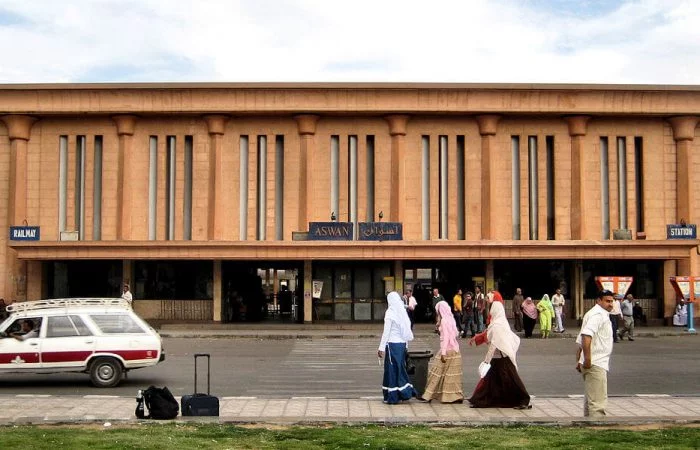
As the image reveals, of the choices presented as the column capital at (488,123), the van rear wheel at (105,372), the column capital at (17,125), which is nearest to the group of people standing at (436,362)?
the van rear wheel at (105,372)

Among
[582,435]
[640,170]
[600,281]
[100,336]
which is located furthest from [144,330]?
[640,170]

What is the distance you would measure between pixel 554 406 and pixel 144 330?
8041 millimetres

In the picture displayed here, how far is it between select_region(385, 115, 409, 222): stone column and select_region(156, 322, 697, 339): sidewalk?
194 inches

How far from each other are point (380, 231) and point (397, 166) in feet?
11.2

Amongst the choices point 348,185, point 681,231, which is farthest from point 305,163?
point 681,231

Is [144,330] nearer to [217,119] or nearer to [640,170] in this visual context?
[217,119]

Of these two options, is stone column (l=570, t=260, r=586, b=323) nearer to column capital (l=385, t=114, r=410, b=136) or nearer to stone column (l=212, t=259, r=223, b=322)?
column capital (l=385, t=114, r=410, b=136)

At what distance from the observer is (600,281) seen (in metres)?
35.1

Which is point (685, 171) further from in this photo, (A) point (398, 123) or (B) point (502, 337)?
(B) point (502, 337)

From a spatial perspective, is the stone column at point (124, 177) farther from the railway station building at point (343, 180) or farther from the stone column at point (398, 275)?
the stone column at point (398, 275)

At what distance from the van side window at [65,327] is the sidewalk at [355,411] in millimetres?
1843

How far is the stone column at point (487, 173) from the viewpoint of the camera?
130ft

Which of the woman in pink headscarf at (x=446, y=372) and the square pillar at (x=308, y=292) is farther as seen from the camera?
the square pillar at (x=308, y=292)

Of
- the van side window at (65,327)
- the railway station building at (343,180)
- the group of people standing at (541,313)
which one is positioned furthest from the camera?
the railway station building at (343,180)
